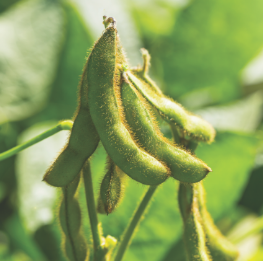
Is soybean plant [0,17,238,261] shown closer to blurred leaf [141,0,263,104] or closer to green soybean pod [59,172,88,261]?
green soybean pod [59,172,88,261]

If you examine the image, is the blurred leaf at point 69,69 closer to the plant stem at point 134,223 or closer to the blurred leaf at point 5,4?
the blurred leaf at point 5,4

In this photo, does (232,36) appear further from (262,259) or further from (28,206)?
(28,206)

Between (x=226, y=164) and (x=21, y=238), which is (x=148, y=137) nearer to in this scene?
(x=226, y=164)

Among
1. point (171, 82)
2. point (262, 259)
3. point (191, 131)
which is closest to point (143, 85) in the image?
point (191, 131)

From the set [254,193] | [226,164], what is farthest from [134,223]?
[254,193]

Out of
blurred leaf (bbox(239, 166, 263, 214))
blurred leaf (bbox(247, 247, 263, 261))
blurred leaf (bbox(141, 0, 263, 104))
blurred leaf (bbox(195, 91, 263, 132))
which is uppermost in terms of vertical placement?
blurred leaf (bbox(141, 0, 263, 104))

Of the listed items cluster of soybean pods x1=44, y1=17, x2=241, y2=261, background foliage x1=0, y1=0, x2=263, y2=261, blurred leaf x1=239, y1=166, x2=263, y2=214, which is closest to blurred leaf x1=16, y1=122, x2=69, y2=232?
background foliage x1=0, y1=0, x2=263, y2=261
